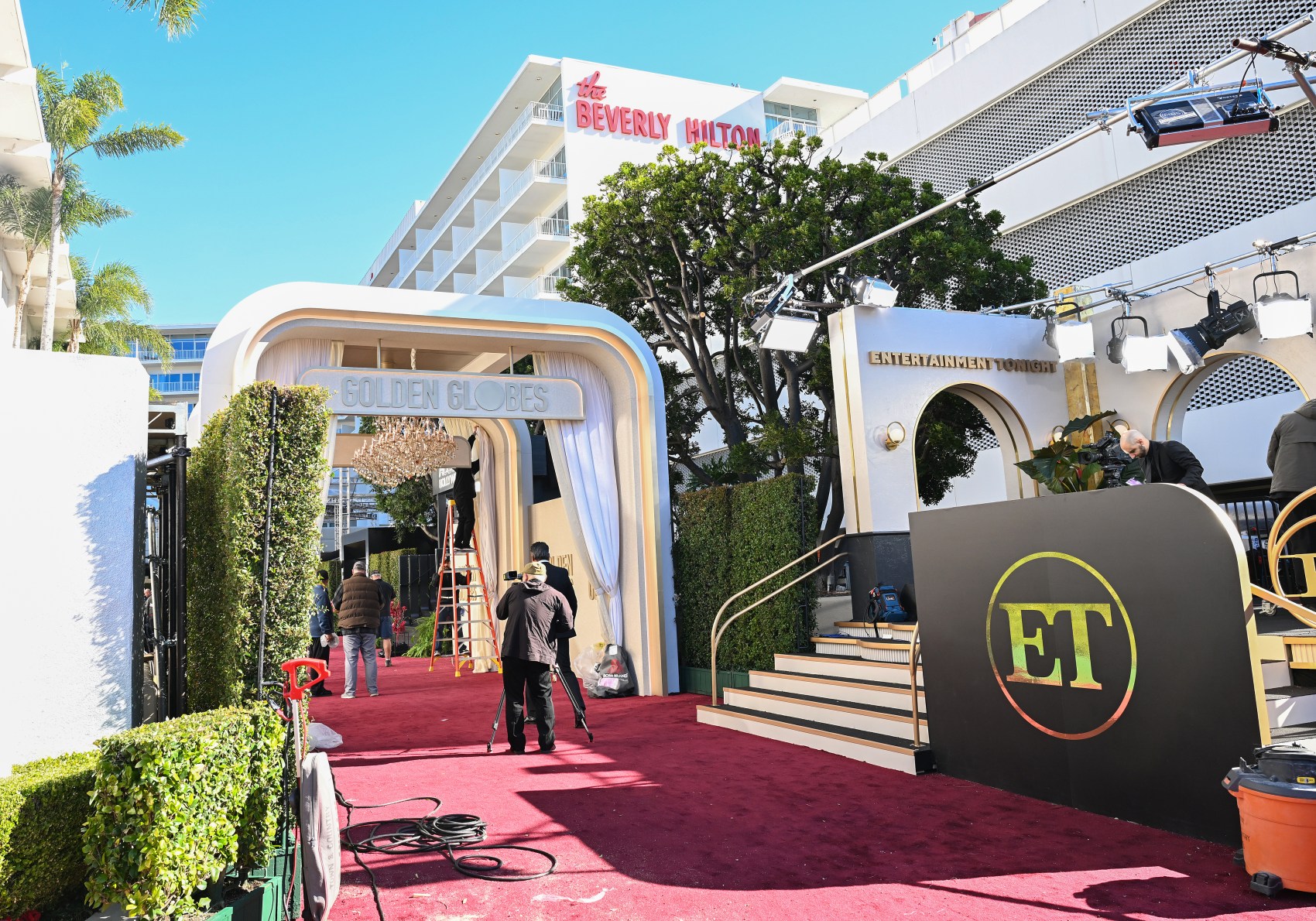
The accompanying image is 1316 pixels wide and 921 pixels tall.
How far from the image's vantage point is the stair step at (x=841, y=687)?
7438mm

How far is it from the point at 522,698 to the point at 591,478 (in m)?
3.93

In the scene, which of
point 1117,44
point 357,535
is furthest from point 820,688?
point 357,535

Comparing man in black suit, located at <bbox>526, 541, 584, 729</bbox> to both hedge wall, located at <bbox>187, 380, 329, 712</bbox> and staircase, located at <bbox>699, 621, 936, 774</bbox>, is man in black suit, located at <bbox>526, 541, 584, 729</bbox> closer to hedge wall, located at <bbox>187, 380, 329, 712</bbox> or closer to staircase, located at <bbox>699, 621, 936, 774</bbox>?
staircase, located at <bbox>699, 621, 936, 774</bbox>

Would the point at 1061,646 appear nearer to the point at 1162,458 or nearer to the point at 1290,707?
the point at 1290,707

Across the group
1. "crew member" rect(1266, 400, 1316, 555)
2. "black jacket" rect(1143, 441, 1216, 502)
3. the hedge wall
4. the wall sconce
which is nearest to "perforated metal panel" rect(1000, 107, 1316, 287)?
the wall sconce

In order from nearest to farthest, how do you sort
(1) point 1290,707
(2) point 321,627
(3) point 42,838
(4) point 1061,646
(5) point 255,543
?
(3) point 42,838
(5) point 255,543
(1) point 1290,707
(4) point 1061,646
(2) point 321,627

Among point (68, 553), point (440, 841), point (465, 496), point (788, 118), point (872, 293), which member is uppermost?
point (788, 118)

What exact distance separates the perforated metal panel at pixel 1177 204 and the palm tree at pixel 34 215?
22247 millimetres

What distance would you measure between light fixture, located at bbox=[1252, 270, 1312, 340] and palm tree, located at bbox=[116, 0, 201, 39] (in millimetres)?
12406

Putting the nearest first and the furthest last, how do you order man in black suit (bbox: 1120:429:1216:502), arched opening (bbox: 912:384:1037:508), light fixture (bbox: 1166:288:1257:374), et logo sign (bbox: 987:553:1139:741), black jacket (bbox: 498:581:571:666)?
1. et logo sign (bbox: 987:553:1139:741)
2. man in black suit (bbox: 1120:429:1216:502)
3. black jacket (bbox: 498:581:571:666)
4. light fixture (bbox: 1166:288:1257:374)
5. arched opening (bbox: 912:384:1037:508)

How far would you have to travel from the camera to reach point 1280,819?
3.75 metres

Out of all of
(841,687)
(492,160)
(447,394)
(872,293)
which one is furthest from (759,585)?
(492,160)

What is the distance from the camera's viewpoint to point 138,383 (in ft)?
16.0

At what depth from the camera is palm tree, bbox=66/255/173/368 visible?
28359 millimetres
